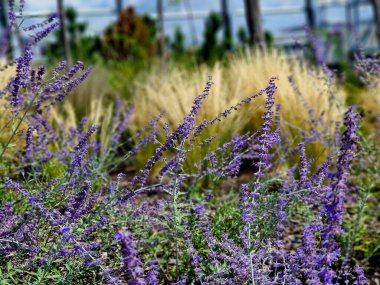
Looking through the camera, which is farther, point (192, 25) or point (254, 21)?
point (192, 25)

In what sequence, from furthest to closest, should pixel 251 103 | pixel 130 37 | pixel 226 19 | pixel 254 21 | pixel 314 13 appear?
1. pixel 314 13
2. pixel 226 19
3. pixel 130 37
4. pixel 254 21
5. pixel 251 103

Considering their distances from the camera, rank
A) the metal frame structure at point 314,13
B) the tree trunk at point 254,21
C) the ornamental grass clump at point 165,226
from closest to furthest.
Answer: the ornamental grass clump at point 165,226, the tree trunk at point 254,21, the metal frame structure at point 314,13

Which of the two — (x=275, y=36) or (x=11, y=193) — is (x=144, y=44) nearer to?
(x=275, y=36)

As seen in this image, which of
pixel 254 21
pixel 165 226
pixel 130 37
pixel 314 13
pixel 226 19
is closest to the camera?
pixel 165 226

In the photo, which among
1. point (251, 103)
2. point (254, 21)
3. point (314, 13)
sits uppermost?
point (314, 13)

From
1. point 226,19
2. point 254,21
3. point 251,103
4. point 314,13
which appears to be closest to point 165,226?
point 251,103

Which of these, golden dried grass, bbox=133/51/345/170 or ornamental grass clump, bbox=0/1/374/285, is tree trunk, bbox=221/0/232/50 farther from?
ornamental grass clump, bbox=0/1/374/285

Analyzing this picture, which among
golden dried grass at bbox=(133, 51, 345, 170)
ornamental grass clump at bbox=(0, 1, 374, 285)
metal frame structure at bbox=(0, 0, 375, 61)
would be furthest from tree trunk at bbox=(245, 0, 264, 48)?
metal frame structure at bbox=(0, 0, 375, 61)

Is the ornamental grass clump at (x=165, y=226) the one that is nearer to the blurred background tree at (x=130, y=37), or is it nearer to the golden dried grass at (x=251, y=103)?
the golden dried grass at (x=251, y=103)

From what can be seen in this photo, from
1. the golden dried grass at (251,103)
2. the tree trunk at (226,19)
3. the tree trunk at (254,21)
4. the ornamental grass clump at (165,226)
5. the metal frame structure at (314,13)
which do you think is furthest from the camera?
the tree trunk at (226,19)

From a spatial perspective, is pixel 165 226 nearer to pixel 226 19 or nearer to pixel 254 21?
pixel 254 21

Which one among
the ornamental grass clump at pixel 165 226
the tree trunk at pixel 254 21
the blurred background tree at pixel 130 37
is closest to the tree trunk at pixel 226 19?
the blurred background tree at pixel 130 37

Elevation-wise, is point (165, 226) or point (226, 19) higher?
point (226, 19)

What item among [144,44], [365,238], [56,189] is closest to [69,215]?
[56,189]
